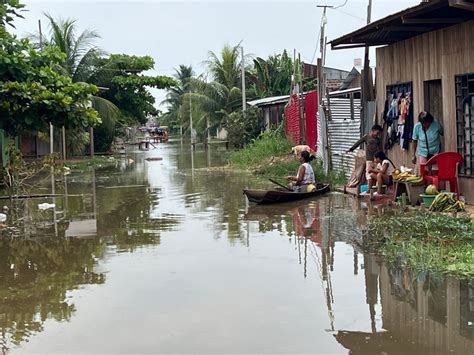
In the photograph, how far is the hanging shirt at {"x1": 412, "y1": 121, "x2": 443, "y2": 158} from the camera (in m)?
12.1

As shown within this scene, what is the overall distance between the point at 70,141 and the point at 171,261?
987 inches

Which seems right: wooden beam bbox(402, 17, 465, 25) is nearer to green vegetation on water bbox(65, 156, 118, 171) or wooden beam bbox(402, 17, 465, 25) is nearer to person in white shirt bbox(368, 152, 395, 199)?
person in white shirt bbox(368, 152, 395, 199)

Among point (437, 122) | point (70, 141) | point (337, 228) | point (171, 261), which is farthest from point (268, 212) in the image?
point (70, 141)

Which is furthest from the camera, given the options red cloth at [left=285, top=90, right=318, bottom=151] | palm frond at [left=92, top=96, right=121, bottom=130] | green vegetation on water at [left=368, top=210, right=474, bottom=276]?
palm frond at [left=92, top=96, right=121, bottom=130]

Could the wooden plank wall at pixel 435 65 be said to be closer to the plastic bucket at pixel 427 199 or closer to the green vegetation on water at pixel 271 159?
the plastic bucket at pixel 427 199

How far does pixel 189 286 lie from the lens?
736 centimetres

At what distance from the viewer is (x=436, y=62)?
484 inches

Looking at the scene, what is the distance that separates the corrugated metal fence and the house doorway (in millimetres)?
3579

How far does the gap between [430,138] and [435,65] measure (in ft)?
4.56

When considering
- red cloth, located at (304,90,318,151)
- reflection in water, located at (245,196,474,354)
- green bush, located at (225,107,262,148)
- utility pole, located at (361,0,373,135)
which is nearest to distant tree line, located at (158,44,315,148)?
green bush, located at (225,107,262,148)

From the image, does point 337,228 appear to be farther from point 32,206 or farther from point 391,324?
point 32,206

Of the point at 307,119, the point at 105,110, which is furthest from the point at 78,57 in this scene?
the point at 307,119

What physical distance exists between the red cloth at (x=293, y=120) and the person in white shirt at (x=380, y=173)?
10.3 metres

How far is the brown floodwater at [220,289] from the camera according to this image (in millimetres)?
5555
